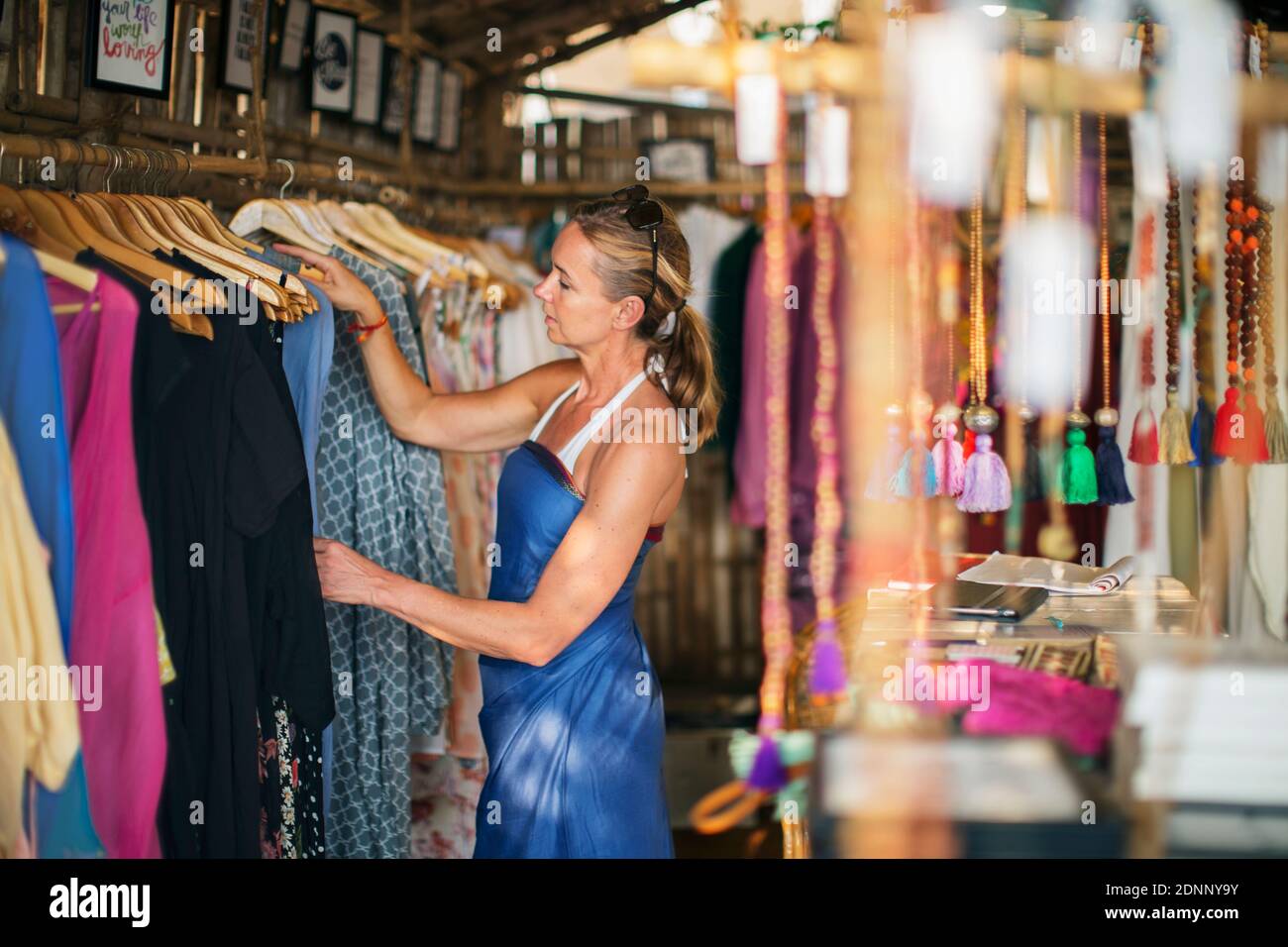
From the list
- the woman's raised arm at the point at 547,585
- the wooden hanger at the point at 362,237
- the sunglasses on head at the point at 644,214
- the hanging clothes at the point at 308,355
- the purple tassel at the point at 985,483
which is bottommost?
the woman's raised arm at the point at 547,585

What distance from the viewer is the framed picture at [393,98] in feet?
12.5

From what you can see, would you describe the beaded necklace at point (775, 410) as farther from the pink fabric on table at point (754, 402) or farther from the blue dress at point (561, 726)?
the blue dress at point (561, 726)

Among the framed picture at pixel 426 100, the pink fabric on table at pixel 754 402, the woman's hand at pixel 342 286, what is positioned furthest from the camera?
the pink fabric on table at pixel 754 402

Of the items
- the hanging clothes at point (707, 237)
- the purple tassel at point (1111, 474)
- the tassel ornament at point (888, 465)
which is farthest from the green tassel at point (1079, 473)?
the hanging clothes at point (707, 237)

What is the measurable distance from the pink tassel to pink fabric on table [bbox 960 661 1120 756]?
679mm

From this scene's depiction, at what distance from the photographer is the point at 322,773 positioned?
2.63 meters

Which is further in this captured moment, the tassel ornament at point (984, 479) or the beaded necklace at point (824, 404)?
the beaded necklace at point (824, 404)

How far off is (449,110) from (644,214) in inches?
85.3

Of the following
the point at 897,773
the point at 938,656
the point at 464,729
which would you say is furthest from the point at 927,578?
the point at 464,729

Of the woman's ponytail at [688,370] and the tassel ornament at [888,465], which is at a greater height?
the woman's ponytail at [688,370]

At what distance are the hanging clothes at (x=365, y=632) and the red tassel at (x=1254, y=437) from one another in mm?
1745

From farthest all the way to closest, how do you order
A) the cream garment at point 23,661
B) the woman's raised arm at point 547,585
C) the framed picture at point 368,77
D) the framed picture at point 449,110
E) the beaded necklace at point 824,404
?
1. the beaded necklace at point 824,404
2. the framed picture at point 449,110
3. the framed picture at point 368,77
4. the woman's raised arm at point 547,585
5. the cream garment at point 23,661

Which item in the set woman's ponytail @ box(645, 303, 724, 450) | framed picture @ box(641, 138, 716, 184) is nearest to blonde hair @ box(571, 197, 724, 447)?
woman's ponytail @ box(645, 303, 724, 450)
